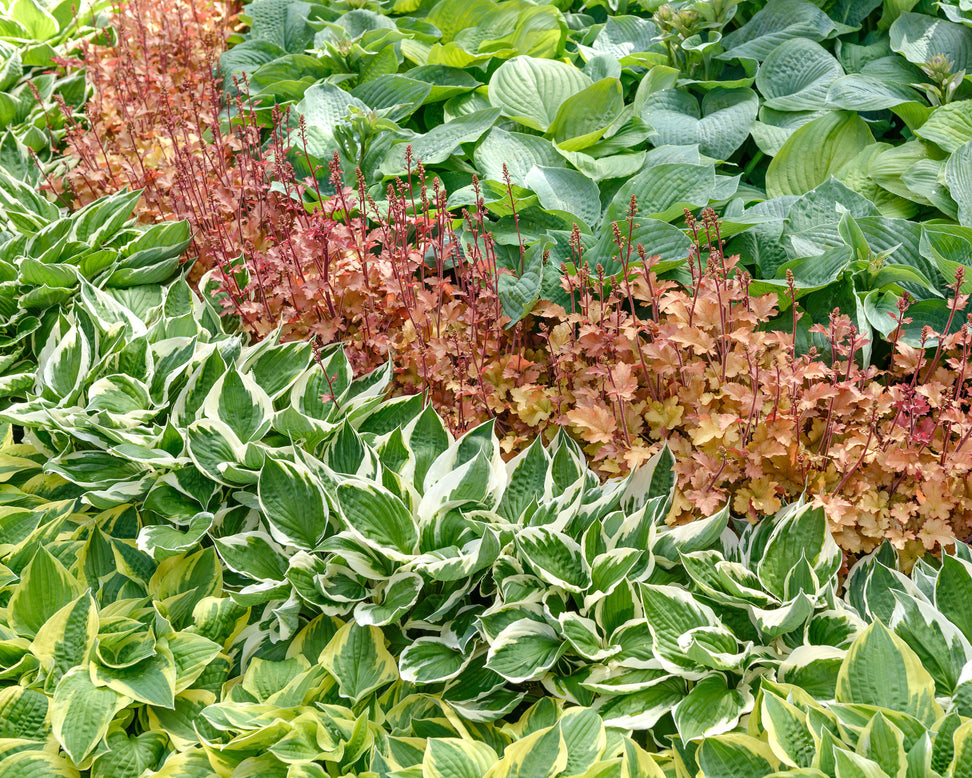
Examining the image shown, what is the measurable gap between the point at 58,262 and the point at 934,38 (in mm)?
2961

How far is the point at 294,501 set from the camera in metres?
1.82

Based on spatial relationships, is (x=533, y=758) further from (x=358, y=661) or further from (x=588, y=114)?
(x=588, y=114)

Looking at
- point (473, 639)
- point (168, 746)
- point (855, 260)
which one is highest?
point (855, 260)

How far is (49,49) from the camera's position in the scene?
3.81 m

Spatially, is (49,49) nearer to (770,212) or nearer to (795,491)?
(770,212)

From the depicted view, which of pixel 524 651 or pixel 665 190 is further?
pixel 665 190

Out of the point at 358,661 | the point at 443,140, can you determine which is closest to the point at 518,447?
the point at 358,661

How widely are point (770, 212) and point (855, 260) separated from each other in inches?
14.0

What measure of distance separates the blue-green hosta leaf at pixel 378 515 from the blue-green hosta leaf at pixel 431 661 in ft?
0.62

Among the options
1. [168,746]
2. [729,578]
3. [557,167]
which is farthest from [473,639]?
[557,167]

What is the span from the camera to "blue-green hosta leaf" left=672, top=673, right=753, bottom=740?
1.48 m

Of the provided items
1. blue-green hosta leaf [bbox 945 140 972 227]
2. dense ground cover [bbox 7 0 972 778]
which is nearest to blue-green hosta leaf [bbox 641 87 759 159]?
dense ground cover [bbox 7 0 972 778]

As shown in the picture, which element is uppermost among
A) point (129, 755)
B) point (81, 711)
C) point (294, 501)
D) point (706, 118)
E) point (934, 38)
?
point (934, 38)

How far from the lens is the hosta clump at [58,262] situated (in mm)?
2498
